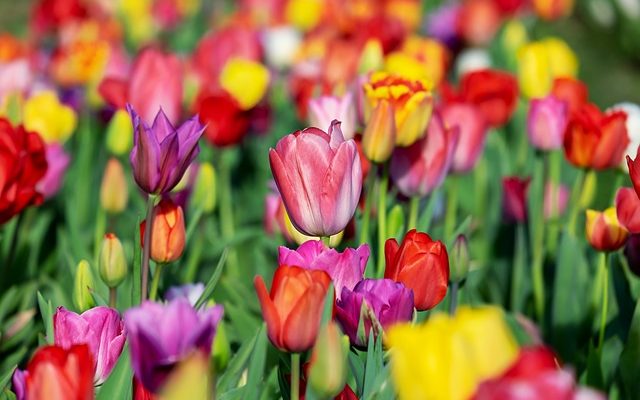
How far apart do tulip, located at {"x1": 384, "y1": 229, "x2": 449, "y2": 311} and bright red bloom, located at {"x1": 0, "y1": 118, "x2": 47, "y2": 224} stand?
1.91 feet

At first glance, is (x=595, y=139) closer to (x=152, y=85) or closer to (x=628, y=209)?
(x=628, y=209)

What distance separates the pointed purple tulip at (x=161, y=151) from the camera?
4.11 ft

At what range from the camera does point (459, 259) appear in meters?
1.56

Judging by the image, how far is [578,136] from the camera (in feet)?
5.65

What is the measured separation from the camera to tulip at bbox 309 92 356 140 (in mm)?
1746

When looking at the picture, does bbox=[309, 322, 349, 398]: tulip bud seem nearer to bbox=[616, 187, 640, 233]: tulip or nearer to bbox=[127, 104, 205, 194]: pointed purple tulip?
bbox=[127, 104, 205, 194]: pointed purple tulip

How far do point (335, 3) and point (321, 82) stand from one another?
157 centimetres

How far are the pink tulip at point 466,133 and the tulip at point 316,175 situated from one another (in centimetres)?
75

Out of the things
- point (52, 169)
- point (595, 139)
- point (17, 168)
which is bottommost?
point (52, 169)

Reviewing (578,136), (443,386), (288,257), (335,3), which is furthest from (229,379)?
(335,3)

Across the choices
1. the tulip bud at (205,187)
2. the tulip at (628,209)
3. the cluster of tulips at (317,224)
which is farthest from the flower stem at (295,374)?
the tulip bud at (205,187)

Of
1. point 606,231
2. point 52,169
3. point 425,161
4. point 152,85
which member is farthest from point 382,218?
point 52,169

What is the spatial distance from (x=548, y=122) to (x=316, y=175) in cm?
86

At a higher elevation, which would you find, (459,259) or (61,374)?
(61,374)
